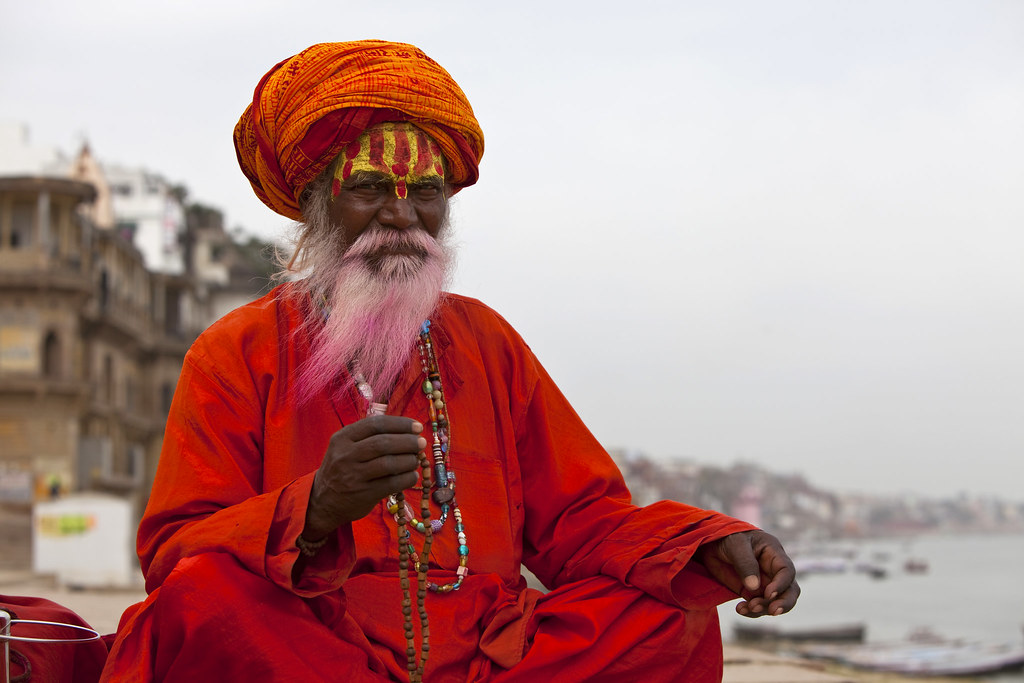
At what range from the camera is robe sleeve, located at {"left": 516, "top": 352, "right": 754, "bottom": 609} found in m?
2.31

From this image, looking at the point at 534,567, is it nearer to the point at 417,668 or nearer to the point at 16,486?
the point at 417,668

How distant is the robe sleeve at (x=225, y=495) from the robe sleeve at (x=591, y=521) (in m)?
0.69

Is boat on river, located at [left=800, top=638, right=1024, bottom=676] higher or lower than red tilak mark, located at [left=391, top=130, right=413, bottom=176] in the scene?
lower

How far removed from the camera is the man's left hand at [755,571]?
7.21 feet

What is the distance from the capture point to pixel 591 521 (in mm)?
2619

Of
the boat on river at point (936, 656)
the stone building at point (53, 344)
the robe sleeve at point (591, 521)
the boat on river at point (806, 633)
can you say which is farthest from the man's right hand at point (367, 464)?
the stone building at point (53, 344)

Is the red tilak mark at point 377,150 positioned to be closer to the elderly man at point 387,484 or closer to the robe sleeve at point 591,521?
the elderly man at point 387,484

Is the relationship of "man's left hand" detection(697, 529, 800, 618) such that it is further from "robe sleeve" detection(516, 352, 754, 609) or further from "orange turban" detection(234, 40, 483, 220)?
"orange turban" detection(234, 40, 483, 220)

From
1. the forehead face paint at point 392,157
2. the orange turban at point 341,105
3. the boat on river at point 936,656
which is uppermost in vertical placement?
the orange turban at point 341,105

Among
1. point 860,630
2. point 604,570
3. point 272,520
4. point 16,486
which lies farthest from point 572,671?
point 16,486

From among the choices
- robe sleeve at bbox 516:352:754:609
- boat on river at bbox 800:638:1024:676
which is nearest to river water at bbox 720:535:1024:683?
boat on river at bbox 800:638:1024:676

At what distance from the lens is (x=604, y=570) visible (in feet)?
8.00

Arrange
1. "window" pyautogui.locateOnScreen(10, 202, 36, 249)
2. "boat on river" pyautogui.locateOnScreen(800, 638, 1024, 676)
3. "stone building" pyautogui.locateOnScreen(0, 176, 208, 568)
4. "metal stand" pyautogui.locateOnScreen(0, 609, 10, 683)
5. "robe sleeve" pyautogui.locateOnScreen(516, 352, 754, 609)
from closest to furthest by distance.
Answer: "metal stand" pyautogui.locateOnScreen(0, 609, 10, 683), "robe sleeve" pyautogui.locateOnScreen(516, 352, 754, 609), "boat on river" pyautogui.locateOnScreen(800, 638, 1024, 676), "stone building" pyautogui.locateOnScreen(0, 176, 208, 568), "window" pyautogui.locateOnScreen(10, 202, 36, 249)

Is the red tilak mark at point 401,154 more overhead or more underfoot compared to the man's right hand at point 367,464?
more overhead
